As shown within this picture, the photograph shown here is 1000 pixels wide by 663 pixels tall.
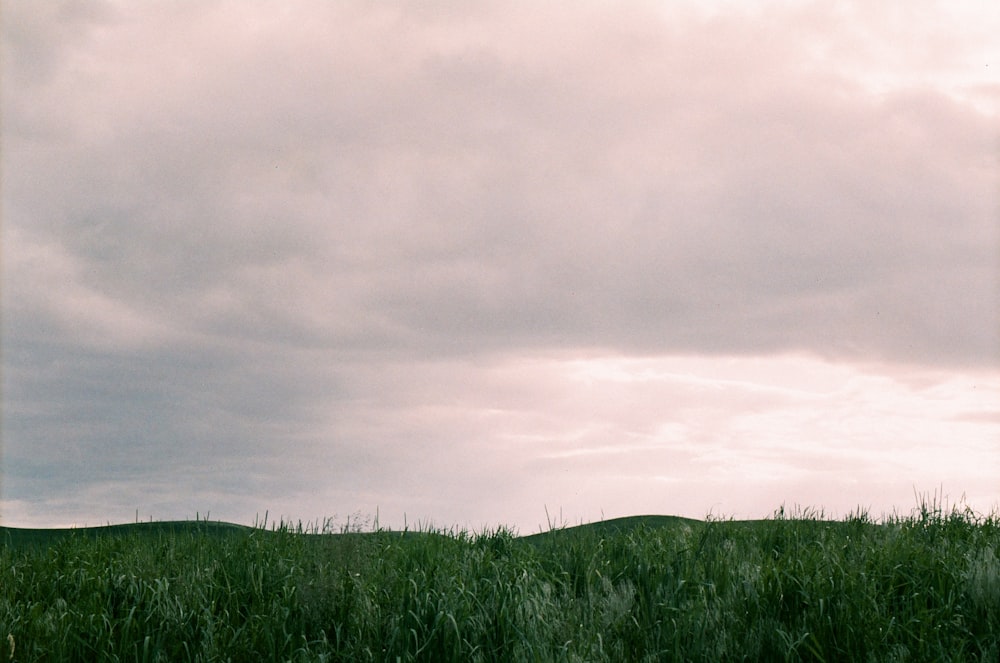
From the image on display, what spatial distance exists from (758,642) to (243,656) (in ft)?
12.4

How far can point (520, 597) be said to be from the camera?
6.24 m

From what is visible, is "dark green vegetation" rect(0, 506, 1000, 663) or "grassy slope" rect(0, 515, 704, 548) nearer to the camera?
"dark green vegetation" rect(0, 506, 1000, 663)

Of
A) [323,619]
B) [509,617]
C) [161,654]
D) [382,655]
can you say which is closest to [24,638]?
[161,654]

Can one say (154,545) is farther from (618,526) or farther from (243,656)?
(618,526)

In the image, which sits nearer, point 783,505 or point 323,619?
point 323,619

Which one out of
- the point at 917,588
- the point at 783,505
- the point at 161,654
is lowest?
the point at 161,654

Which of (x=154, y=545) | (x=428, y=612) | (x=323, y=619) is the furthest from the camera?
(x=154, y=545)

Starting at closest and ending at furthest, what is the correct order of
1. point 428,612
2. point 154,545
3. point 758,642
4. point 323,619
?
point 758,642 → point 428,612 → point 323,619 → point 154,545

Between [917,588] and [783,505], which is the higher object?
[783,505]

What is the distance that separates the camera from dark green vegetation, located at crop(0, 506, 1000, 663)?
18.4ft

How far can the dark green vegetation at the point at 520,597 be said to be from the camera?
5.60m

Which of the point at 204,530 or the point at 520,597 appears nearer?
the point at 520,597

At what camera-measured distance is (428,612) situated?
19.2 ft

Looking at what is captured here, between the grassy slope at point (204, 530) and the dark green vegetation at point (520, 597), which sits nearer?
the dark green vegetation at point (520, 597)
